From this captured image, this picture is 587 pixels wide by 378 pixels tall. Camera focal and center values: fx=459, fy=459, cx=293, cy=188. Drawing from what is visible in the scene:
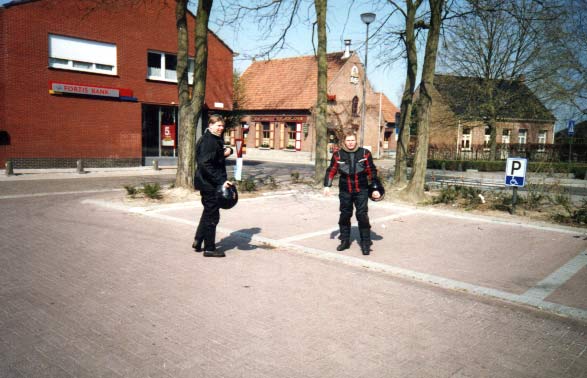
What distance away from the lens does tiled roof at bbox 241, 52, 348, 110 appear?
121 ft

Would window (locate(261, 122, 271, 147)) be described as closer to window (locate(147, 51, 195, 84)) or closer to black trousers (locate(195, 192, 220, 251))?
window (locate(147, 51, 195, 84))

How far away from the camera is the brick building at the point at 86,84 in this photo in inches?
731

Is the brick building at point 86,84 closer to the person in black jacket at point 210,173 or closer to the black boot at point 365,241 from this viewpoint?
the person in black jacket at point 210,173

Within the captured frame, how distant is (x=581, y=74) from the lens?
21.4 metres

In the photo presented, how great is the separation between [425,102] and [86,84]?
15386mm

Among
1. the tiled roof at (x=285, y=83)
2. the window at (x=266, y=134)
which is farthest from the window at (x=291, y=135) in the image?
the window at (x=266, y=134)

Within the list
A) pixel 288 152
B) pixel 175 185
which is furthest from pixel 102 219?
pixel 288 152

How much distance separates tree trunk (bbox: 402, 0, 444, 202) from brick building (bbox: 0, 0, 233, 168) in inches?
410

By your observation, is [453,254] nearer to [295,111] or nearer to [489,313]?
[489,313]

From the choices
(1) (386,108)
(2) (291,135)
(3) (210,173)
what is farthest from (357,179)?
(1) (386,108)

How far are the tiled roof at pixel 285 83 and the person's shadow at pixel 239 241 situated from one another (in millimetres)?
Answer: 28281

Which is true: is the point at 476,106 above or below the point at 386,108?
below

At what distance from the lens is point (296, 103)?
1443 inches

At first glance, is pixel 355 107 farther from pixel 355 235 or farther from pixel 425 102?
pixel 355 235
